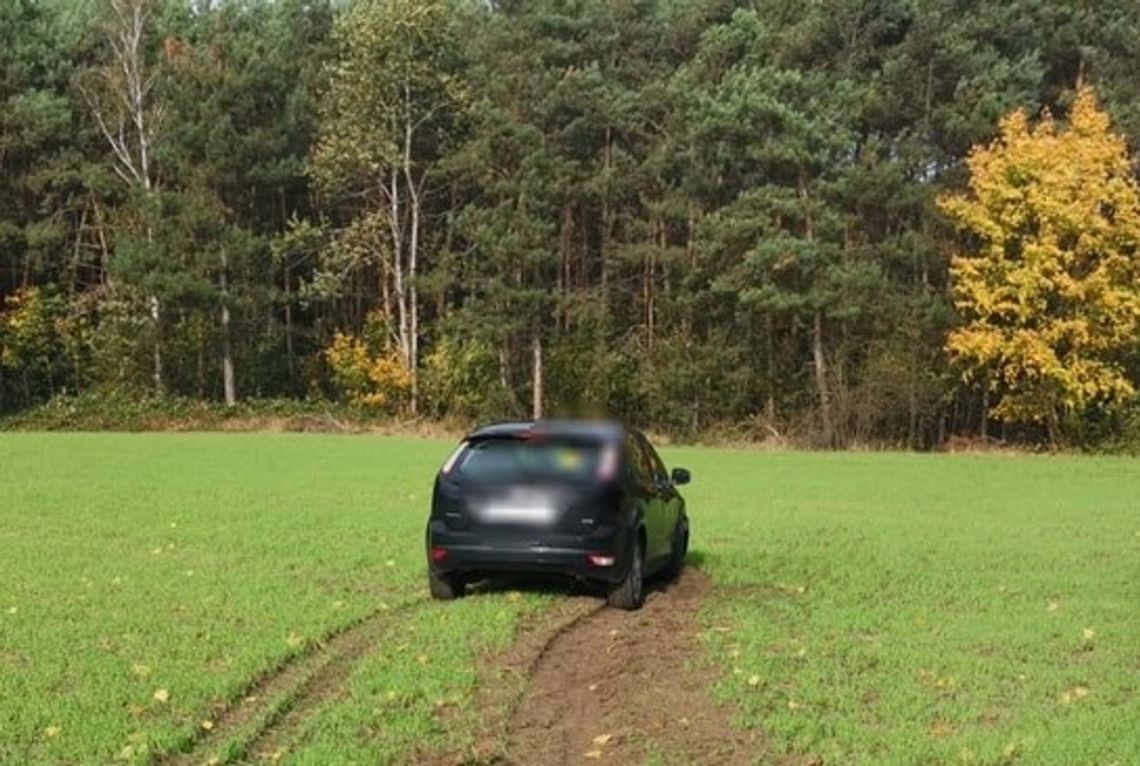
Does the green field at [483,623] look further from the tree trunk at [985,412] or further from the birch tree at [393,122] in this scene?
the birch tree at [393,122]

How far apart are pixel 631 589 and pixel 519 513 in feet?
4.35

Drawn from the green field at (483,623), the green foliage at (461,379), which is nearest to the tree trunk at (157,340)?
the green foliage at (461,379)

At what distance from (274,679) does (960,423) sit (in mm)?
48066

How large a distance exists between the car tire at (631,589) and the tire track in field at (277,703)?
2.37 meters

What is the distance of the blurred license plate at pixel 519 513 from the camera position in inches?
444

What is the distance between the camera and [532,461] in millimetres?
11609

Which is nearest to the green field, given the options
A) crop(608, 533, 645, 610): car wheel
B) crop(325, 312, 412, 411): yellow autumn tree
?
crop(608, 533, 645, 610): car wheel

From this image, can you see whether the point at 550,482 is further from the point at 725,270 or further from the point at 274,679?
the point at 725,270

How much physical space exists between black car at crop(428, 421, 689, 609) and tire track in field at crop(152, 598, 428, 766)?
1405 mm

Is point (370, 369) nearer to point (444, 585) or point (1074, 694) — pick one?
point (444, 585)

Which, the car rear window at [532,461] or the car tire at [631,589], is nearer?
the car rear window at [532,461]

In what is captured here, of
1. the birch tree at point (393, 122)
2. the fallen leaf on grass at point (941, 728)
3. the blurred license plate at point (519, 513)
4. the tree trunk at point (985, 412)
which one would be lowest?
the tree trunk at point (985, 412)

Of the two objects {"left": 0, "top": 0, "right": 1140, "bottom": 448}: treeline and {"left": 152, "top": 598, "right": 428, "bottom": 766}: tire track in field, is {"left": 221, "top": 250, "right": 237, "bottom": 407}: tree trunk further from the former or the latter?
{"left": 152, "top": 598, "right": 428, "bottom": 766}: tire track in field

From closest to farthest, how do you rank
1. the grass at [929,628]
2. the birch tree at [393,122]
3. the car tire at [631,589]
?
the grass at [929,628] → the car tire at [631,589] → the birch tree at [393,122]
